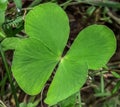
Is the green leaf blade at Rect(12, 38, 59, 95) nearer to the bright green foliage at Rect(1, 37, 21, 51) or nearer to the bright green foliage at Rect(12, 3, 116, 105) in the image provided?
the bright green foliage at Rect(12, 3, 116, 105)

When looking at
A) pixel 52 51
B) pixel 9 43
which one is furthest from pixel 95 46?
pixel 9 43

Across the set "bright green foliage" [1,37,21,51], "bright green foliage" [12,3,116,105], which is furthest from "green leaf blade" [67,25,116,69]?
"bright green foliage" [1,37,21,51]

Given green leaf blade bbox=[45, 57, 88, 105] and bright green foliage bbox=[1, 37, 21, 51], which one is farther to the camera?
bright green foliage bbox=[1, 37, 21, 51]

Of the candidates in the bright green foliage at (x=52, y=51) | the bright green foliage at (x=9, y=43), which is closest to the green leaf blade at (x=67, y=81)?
the bright green foliage at (x=52, y=51)

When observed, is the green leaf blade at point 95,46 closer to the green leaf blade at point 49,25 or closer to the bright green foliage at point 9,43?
the green leaf blade at point 49,25

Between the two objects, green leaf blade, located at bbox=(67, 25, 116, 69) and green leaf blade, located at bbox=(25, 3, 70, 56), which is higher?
green leaf blade, located at bbox=(25, 3, 70, 56)

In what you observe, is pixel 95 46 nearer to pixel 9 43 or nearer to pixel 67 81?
pixel 67 81

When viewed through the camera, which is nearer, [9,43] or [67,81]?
[67,81]
